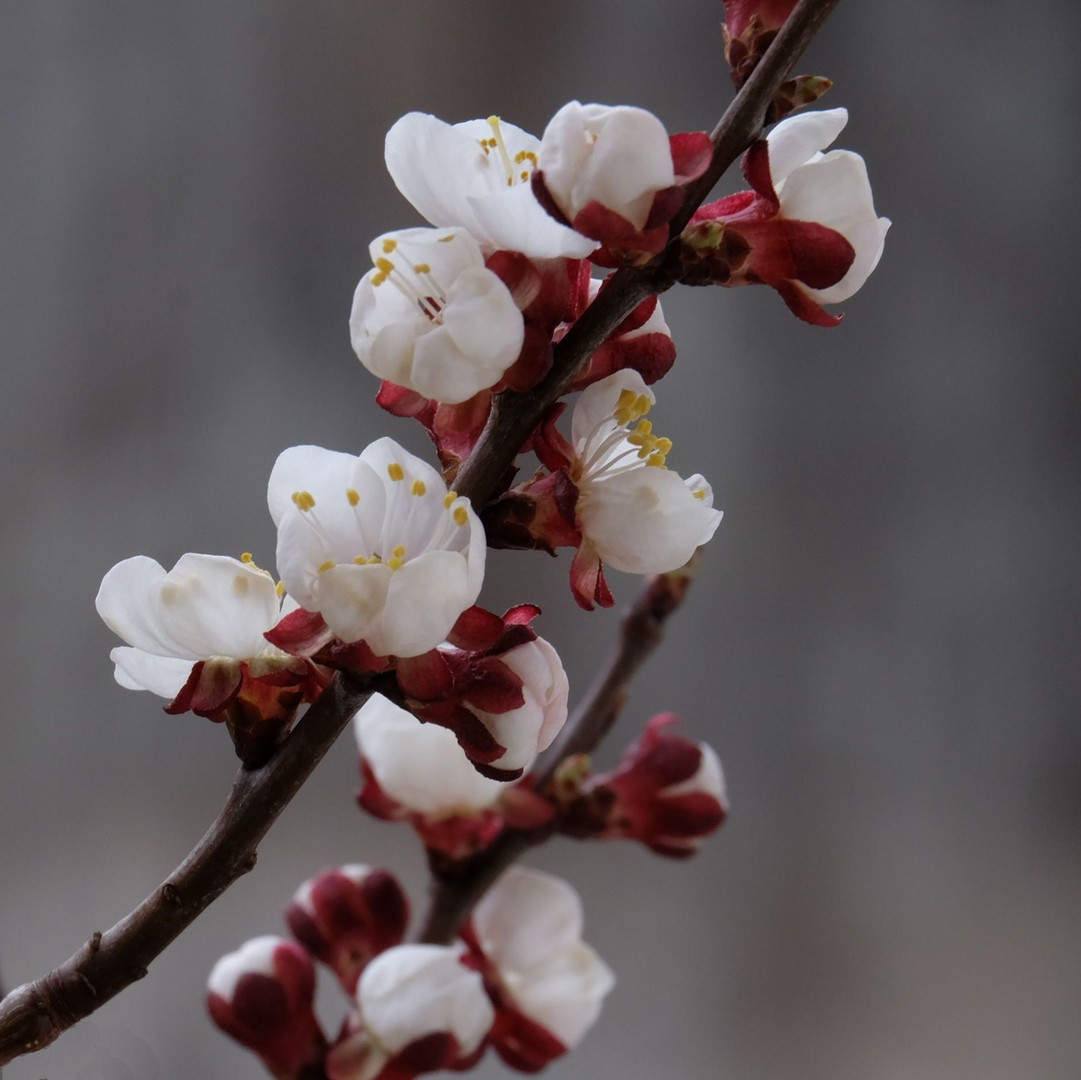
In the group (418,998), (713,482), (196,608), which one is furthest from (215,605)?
(713,482)

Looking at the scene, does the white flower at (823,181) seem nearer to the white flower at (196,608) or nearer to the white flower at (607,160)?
the white flower at (607,160)

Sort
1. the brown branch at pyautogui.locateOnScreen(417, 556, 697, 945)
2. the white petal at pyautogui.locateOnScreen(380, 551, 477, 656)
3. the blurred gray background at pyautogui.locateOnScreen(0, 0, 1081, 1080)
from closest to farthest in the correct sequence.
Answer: the white petal at pyautogui.locateOnScreen(380, 551, 477, 656) < the brown branch at pyautogui.locateOnScreen(417, 556, 697, 945) < the blurred gray background at pyautogui.locateOnScreen(0, 0, 1081, 1080)

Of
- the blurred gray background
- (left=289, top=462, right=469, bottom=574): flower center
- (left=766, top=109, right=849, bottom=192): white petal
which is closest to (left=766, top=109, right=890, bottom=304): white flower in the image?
(left=766, top=109, right=849, bottom=192): white petal

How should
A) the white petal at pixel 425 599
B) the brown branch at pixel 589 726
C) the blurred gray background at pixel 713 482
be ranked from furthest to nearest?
the blurred gray background at pixel 713 482
the brown branch at pixel 589 726
the white petal at pixel 425 599

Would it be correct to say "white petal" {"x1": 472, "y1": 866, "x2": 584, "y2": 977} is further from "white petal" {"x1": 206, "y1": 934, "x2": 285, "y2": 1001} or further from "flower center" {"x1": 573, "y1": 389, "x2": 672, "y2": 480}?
"flower center" {"x1": 573, "y1": 389, "x2": 672, "y2": 480}

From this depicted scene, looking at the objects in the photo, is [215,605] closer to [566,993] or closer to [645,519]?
[645,519]

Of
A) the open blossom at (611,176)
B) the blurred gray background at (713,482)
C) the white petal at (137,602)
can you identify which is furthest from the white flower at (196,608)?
the blurred gray background at (713,482)
